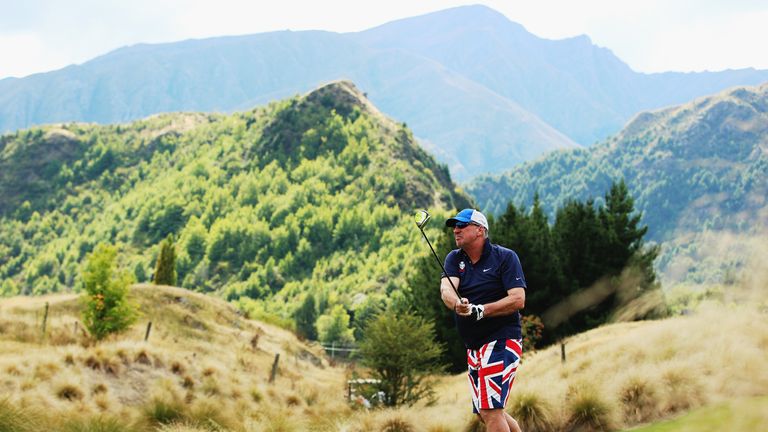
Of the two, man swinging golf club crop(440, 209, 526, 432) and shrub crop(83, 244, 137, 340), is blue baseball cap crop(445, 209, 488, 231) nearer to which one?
man swinging golf club crop(440, 209, 526, 432)

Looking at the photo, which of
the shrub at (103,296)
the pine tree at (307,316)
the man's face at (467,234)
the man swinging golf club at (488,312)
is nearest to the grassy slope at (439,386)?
the shrub at (103,296)

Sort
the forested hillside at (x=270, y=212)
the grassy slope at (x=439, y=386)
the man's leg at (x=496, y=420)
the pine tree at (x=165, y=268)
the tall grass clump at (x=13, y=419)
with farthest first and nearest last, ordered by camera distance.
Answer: the forested hillside at (x=270, y=212) → the pine tree at (x=165, y=268) → the tall grass clump at (x=13, y=419) → the grassy slope at (x=439, y=386) → the man's leg at (x=496, y=420)

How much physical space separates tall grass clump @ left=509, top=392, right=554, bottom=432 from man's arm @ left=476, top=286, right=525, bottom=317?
517 cm

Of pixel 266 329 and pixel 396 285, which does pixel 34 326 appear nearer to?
pixel 266 329

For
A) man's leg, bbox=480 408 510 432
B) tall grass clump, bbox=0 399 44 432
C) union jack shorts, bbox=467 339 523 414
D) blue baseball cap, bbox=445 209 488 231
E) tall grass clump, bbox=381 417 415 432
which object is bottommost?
tall grass clump, bbox=381 417 415 432

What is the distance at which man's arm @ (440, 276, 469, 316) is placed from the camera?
6.02 meters

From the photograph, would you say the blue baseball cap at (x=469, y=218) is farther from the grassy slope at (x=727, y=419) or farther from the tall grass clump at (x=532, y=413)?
the tall grass clump at (x=532, y=413)

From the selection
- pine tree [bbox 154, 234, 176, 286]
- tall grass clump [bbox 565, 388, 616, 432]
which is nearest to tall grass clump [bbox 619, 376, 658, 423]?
tall grass clump [bbox 565, 388, 616, 432]

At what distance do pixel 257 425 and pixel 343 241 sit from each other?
141 metres

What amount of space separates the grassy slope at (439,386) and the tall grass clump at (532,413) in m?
0.02

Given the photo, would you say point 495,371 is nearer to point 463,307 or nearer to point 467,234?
point 463,307

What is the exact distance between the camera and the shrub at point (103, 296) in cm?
3003

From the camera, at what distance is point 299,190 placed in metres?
167

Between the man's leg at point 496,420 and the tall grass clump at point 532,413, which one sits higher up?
the man's leg at point 496,420
